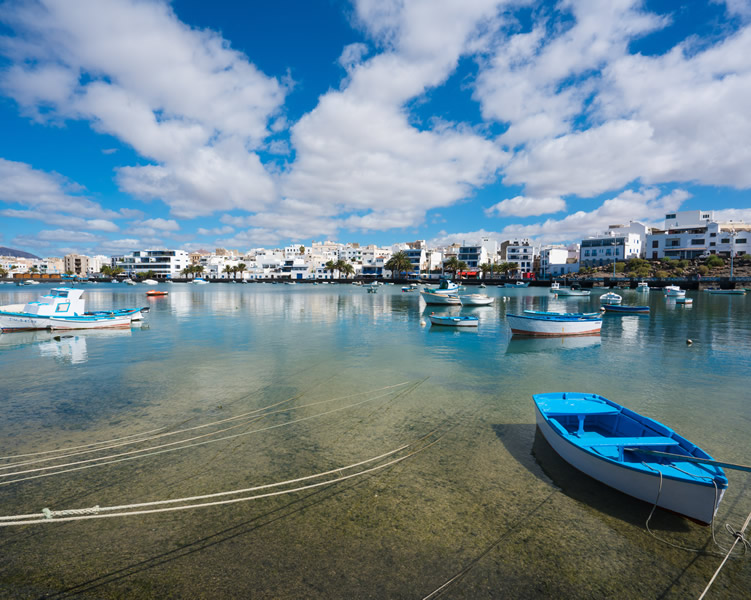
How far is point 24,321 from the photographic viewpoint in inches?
1346

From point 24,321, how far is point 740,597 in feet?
152

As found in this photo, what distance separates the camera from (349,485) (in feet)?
28.6

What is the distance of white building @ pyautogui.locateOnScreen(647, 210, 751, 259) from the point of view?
129m

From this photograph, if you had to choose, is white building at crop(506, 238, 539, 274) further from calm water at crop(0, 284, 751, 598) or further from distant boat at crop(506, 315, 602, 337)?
calm water at crop(0, 284, 751, 598)

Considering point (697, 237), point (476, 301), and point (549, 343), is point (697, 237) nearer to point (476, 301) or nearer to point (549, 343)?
point (476, 301)

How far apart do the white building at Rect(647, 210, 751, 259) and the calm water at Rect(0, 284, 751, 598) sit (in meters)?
147

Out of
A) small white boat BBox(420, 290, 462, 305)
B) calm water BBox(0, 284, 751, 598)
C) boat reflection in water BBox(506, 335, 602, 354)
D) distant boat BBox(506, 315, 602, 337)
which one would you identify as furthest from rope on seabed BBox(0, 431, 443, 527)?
small white boat BBox(420, 290, 462, 305)

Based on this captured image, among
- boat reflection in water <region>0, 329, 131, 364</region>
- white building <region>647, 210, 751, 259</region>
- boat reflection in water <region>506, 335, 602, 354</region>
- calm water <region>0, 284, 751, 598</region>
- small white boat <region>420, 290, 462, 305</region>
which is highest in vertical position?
white building <region>647, 210, 751, 259</region>

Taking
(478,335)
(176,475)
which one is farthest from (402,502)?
(478,335)

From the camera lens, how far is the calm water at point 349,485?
19.8 ft

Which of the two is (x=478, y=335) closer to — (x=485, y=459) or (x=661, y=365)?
(x=661, y=365)

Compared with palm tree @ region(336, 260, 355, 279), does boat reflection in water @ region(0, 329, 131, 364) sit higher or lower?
A: lower

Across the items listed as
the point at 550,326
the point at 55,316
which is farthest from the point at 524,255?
the point at 55,316

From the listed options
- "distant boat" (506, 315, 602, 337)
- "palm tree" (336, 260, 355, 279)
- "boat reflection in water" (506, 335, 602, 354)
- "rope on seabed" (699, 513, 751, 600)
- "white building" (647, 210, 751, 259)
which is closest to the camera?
"rope on seabed" (699, 513, 751, 600)
